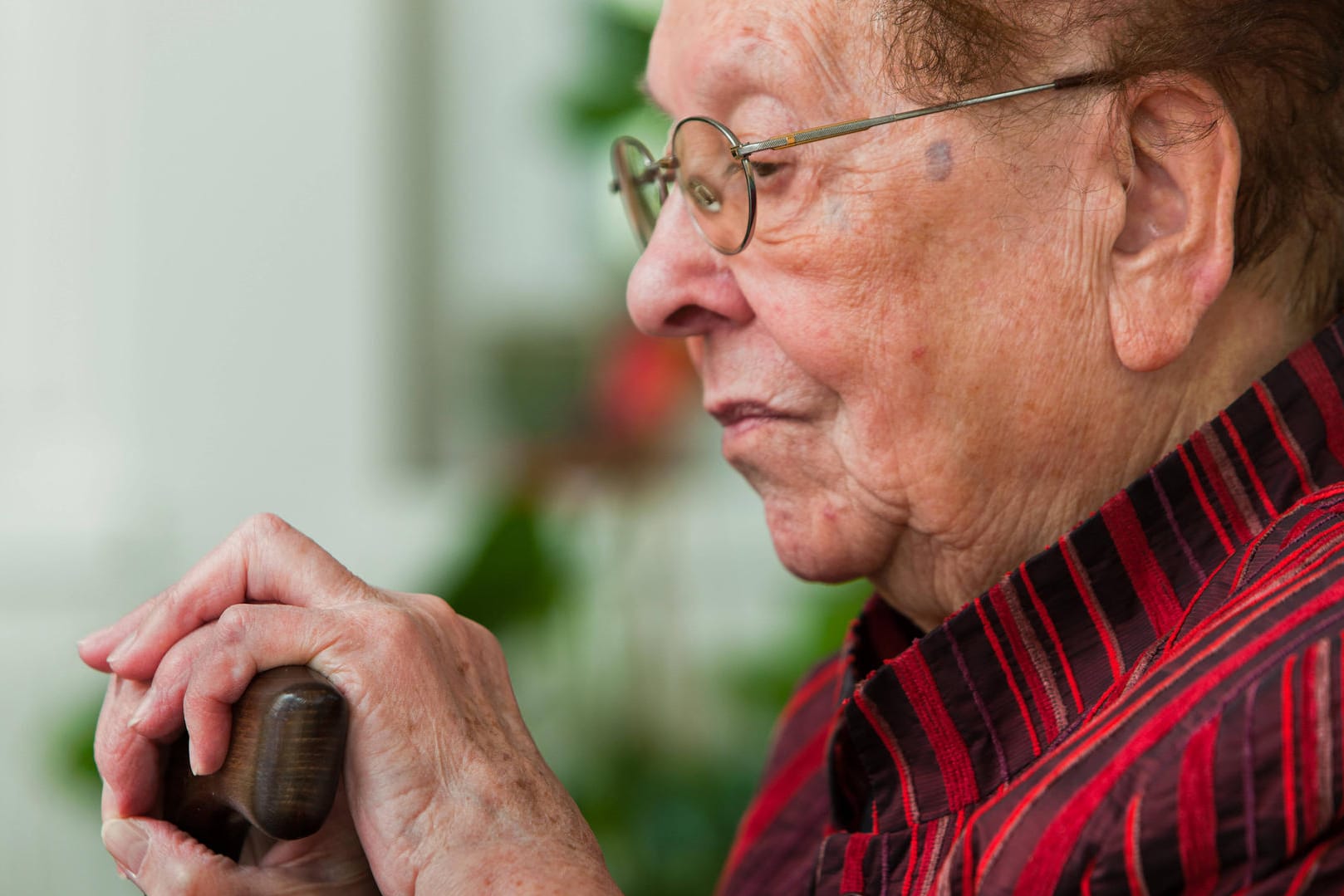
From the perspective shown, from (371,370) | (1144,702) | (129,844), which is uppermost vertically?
(371,370)

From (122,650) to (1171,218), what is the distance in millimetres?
766

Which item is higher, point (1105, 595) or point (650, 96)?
point (650, 96)

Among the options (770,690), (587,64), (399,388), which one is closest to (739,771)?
(770,690)

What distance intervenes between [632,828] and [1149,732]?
167 cm

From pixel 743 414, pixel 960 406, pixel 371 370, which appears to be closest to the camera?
pixel 960 406

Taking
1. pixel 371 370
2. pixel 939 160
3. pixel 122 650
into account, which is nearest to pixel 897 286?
pixel 939 160

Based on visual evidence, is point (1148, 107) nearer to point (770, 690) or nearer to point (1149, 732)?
point (1149, 732)

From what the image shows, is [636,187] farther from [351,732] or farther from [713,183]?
[351,732]

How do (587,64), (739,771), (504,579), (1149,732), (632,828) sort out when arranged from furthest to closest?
(587,64) < (739,771) < (632,828) < (504,579) < (1149,732)

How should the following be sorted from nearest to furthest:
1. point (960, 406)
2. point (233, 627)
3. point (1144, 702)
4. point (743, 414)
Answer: point (1144, 702) < point (233, 627) < point (960, 406) < point (743, 414)

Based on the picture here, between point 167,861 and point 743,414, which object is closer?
point 167,861

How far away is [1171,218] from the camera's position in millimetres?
861

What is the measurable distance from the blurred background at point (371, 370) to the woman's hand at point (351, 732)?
49.2 inches

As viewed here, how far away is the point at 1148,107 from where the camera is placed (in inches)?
33.4
